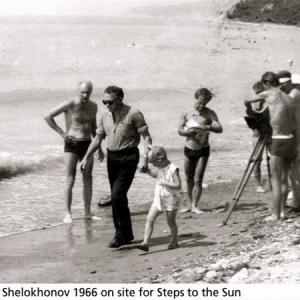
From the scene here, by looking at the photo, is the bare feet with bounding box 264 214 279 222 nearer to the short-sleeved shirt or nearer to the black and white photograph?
the black and white photograph

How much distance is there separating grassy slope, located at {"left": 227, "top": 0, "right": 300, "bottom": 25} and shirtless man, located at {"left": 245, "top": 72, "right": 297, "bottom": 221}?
31611 mm

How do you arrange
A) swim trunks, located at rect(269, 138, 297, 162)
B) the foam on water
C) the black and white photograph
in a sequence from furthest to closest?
the foam on water < swim trunks, located at rect(269, 138, 297, 162) < the black and white photograph

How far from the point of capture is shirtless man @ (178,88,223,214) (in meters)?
7.91

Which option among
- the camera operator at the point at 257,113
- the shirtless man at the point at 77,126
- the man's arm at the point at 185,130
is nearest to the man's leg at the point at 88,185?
the shirtless man at the point at 77,126

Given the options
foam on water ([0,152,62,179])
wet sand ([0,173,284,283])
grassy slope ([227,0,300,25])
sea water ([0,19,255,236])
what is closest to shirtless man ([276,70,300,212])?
wet sand ([0,173,284,283])

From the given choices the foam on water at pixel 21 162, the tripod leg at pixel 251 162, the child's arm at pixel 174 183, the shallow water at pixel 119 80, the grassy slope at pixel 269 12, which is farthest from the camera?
the grassy slope at pixel 269 12

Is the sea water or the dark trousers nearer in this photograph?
the dark trousers

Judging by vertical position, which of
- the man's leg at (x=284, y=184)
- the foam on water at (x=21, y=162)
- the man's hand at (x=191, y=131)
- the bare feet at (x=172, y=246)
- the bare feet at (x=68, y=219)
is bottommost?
the foam on water at (x=21, y=162)

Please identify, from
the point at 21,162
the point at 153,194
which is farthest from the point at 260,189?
the point at 21,162

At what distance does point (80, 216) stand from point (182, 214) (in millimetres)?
1176

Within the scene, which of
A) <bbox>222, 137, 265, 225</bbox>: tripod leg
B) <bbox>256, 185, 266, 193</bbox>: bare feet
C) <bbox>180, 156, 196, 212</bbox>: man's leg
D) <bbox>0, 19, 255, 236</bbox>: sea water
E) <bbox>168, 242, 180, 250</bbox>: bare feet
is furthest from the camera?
<bbox>0, 19, 255, 236</bbox>: sea water

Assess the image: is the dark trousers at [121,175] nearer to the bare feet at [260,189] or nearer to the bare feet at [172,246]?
the bare feet at [172,246]

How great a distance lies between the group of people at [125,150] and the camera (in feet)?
21.7

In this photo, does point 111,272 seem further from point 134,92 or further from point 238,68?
point 238,68
